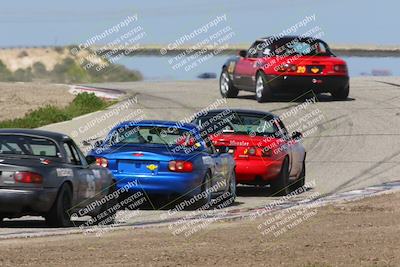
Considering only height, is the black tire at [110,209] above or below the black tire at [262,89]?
above

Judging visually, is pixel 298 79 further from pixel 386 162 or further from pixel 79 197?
pixel 79 197

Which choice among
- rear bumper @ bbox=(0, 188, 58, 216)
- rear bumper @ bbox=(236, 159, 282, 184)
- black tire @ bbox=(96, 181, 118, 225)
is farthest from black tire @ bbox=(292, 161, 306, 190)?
rear bumper @ bbox=(0, 188, 58, 216)

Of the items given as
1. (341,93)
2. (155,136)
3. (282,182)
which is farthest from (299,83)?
(155,136)

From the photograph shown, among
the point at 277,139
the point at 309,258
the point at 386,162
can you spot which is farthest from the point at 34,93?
the point at 309,258

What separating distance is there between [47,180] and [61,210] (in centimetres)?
46

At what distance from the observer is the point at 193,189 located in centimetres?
1659

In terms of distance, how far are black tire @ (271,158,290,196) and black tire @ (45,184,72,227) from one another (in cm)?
571

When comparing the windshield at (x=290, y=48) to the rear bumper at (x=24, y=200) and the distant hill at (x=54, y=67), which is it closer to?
the rear bumper at (x=24, y=200)

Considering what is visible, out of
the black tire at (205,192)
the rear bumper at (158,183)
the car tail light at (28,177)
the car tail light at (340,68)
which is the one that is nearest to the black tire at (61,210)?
the car tail light at (28,177)

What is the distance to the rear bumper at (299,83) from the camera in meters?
31.6

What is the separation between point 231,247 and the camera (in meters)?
12.0

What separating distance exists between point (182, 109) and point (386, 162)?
8.77m

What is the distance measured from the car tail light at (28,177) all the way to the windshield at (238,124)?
616 centimetres

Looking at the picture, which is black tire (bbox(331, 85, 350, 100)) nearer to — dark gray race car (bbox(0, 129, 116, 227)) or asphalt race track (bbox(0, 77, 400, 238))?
asphalt race track (bbox(0, 77, 400, 238))
